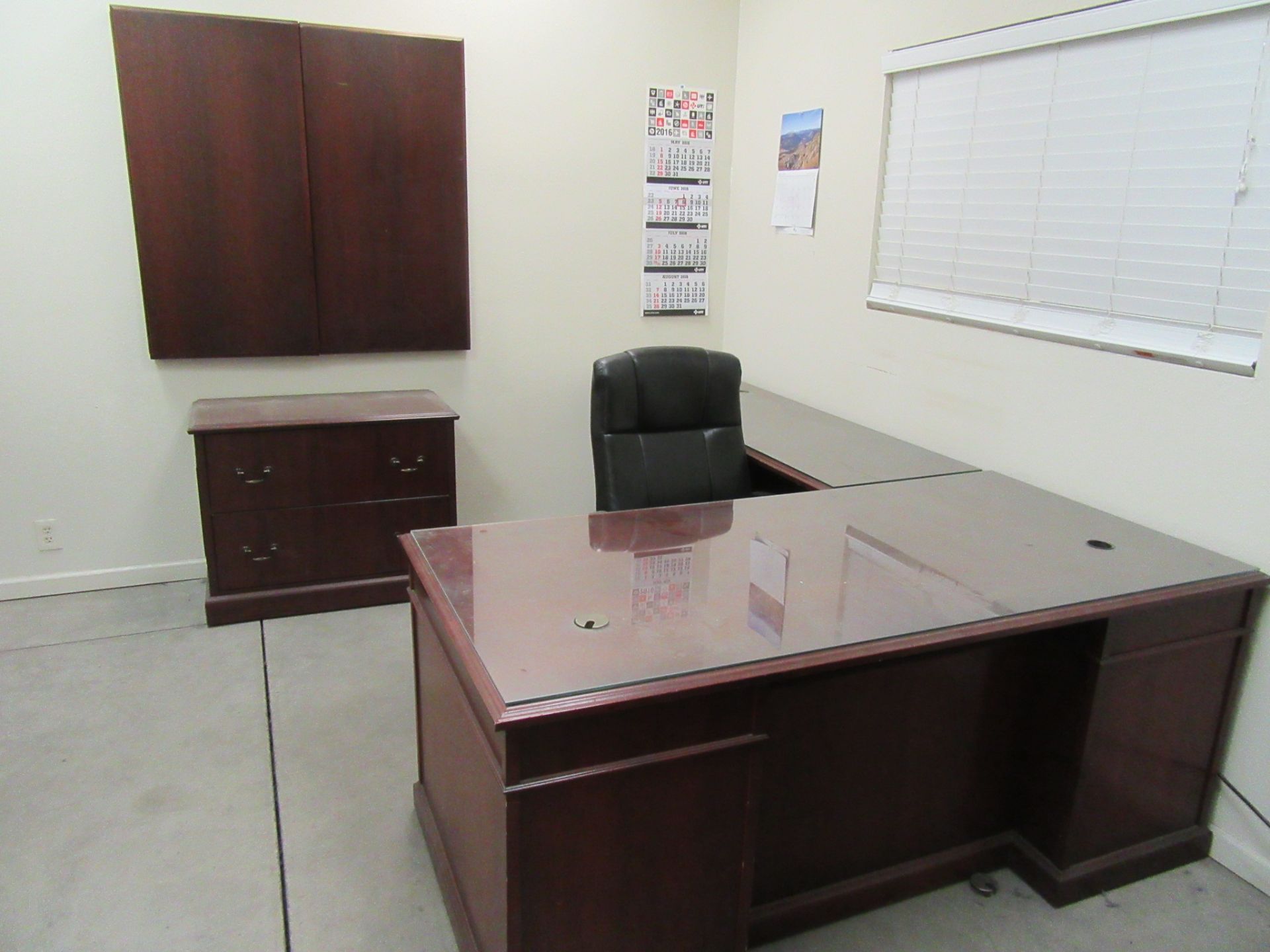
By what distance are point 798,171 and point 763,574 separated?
2.24 m

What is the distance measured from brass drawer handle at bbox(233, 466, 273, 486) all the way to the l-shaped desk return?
1.36m

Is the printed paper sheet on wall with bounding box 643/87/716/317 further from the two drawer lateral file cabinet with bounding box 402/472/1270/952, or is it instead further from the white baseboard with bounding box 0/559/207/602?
the white baseboard with bounding box 0/559/207/602

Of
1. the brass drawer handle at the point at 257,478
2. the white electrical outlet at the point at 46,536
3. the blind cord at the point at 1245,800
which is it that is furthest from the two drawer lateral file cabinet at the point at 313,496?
the blind cord at the point at 1245,800

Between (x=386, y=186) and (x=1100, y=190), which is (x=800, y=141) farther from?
(x=386, y=186)

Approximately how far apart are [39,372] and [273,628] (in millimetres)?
1265

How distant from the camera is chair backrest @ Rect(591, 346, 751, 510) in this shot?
276cm

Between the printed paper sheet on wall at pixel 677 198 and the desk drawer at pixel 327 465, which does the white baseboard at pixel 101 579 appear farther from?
→ the printed paper sheet on wall at pixel 677 198

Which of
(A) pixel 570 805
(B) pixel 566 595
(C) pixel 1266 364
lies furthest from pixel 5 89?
(C) pixel 1266 364

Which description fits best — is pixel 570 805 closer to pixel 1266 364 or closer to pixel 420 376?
pixel 1266 364

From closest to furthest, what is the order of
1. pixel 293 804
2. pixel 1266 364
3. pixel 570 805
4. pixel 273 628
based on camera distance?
pixel 570 805
pixel 1266 364
pixel 293 804
pixel 273 628

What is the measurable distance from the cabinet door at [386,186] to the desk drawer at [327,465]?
535 mm

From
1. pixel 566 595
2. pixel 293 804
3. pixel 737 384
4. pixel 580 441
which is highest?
pixel 737 384

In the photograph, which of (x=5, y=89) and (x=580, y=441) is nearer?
(x=5, y=89)

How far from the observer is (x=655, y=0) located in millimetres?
3805
